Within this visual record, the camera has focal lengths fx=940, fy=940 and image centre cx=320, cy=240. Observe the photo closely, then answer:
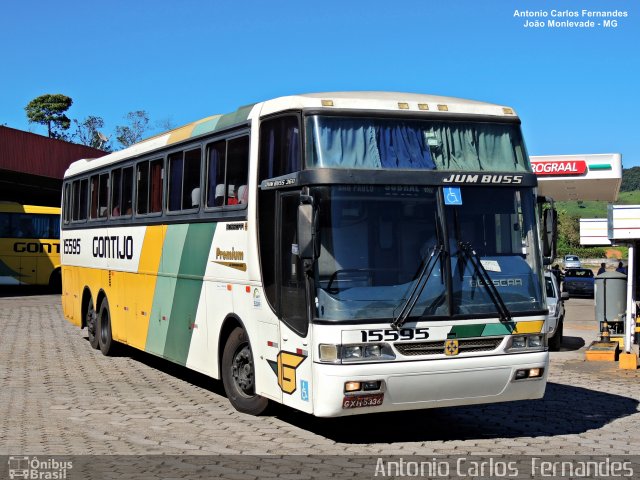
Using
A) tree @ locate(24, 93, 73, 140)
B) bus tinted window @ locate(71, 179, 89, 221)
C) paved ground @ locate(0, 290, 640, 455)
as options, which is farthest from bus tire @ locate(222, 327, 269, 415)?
tree @ locate(24, 93, 73, 140)

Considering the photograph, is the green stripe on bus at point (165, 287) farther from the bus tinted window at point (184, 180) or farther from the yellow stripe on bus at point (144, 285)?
the bus tinted window at point (184, 180)

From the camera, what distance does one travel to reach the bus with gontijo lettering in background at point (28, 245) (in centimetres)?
3731

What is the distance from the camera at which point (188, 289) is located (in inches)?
477

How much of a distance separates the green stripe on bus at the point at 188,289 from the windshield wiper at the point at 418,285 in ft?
10.9

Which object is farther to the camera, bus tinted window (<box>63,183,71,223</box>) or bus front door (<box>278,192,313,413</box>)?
bus tinted window (<box>63,183,71,223</box>)

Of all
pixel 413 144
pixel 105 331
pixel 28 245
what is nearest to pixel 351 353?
pixel 413 144

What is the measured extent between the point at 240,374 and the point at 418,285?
2.83 m

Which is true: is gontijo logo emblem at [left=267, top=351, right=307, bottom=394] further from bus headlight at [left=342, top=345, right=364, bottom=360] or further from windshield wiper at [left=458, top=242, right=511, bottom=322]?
windshield wiper at [left=458, top=242, right=511, bottom=322]

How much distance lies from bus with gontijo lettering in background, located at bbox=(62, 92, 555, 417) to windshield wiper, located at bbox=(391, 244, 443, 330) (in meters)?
0.01

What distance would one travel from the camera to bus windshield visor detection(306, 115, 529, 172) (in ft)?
29.0

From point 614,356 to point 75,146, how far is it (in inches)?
1289

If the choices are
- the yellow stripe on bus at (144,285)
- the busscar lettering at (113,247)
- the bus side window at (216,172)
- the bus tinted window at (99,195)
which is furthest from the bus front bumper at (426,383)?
the bus tinted window at (99,195)

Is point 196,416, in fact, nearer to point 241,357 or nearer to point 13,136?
point 241,357

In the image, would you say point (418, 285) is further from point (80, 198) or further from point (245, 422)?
point (80, 198)
